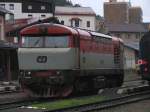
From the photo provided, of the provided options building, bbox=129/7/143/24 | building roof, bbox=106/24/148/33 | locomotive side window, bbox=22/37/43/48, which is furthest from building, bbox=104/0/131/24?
locomotive side window, bbox=22/37/43/48

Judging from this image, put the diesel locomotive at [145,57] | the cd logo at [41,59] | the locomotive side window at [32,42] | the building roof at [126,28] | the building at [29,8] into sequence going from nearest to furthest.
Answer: the cd logo at [41,59]
the locomotive side window at [32,42]
the diesel locomotive at [145,57]
the building at [29,8]
the building roof at [126,28]

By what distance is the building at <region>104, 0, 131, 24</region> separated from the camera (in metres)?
139

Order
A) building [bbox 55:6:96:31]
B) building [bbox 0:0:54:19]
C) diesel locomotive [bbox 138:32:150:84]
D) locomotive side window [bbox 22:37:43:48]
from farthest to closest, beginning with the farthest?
building [bbox 55:6:96:31] < building [bbox 0:0:54:19] < diesel locomotive [bbox 138:32:150:84] < locomotive side window [bbox 22:37:43:48]

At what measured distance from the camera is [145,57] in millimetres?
25062

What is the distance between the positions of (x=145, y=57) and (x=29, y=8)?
277 feet

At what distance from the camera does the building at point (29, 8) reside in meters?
106

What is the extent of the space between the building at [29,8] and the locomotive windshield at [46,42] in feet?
274

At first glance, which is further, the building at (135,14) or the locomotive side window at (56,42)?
the building at (135,14)

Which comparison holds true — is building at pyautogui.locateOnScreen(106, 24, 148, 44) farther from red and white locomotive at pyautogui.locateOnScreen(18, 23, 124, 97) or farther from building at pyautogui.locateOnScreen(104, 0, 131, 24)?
red and white locomotive at pyautogui.locateOnScreen(18, 23, 124, 97)

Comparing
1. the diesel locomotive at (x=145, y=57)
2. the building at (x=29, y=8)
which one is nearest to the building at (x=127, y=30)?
the building at (x=29, y=8)

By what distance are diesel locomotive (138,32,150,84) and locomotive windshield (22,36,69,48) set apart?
4654 mm

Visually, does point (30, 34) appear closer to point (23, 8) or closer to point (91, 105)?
point (91, 105)

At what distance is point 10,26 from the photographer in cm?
6450

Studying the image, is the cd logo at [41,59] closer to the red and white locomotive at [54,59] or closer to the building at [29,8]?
the red and white locomotive at [54,59]
